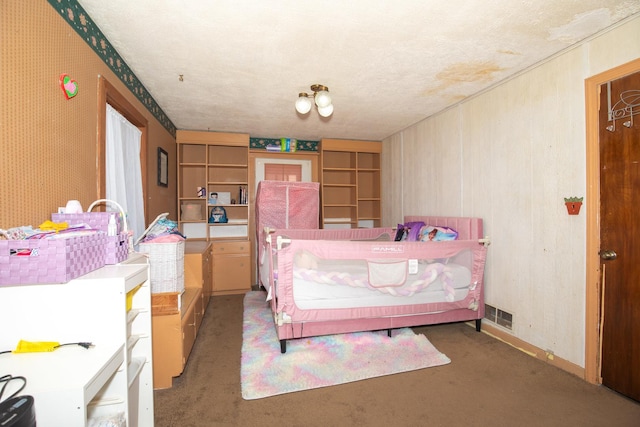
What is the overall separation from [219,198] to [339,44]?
319 centimetres

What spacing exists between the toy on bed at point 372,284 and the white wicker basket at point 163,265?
2.52 ft

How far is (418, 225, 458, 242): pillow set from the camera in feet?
9.45

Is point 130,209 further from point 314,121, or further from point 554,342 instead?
point 554,342

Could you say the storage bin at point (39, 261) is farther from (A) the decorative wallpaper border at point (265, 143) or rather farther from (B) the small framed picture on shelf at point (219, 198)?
(A) the decorative wallpaper border at point (265, 143)

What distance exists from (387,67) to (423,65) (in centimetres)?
29

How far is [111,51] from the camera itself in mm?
2025

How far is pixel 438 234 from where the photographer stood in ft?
9.72

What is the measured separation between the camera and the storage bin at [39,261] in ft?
3.12

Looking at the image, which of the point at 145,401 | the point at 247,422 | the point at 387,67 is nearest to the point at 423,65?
the point at 387,67

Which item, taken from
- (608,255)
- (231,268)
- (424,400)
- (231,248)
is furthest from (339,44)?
(231,268)

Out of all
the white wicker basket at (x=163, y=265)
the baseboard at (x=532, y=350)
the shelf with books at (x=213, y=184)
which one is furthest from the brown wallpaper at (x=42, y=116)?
the baseboard at (x=532, y=350)

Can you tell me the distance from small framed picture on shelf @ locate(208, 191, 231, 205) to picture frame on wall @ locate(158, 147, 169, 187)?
789mm

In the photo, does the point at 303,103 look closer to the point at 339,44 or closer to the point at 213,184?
the point at 339,44

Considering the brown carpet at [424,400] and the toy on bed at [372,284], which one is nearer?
the brown carpet at [424,400]
